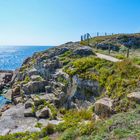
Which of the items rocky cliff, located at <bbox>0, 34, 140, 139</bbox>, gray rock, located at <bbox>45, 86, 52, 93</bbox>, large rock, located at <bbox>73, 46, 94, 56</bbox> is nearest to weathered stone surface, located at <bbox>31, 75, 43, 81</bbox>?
rocky cliff, located at <bbox>0, 34, 140, 139</bbox>

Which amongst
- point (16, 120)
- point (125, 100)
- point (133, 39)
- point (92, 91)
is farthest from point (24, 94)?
point (133, 39)

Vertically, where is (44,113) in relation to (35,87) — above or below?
below

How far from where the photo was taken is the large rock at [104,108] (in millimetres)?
22016

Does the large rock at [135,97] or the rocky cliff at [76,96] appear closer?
the large rock at [135,97]

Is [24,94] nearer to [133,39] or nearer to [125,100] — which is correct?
[125,100]

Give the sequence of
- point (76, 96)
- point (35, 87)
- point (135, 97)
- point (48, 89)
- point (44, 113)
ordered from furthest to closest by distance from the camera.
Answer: point (35, 87) < point (48, 89) < point (76, 96) < point (44, 113) < point (135, 97)

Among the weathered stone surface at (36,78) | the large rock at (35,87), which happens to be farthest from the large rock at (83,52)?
the large rock at (35,87)

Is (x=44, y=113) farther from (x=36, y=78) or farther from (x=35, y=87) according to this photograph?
(x=36, y=78)

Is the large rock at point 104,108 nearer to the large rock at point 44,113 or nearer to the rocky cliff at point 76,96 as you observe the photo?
the rocky cliff at point 76,96

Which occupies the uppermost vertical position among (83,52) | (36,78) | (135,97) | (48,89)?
(83,52)

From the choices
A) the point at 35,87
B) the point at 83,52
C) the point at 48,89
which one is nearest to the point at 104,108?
the point at 48,89

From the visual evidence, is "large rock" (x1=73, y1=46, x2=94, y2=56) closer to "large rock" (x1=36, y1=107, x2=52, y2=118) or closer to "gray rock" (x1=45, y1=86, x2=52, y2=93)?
"gray rock" (x1=45, y1=86, x2=52, y2=93)

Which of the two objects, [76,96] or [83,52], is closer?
[76,96]

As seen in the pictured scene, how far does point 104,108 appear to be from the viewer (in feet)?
74.2
